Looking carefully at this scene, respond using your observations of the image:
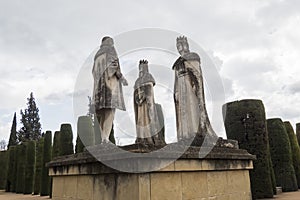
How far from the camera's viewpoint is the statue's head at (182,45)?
6388 millimetres

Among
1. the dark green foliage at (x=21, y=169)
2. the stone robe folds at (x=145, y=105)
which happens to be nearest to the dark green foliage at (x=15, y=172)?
the dark green foliage at (x=21, y=169)

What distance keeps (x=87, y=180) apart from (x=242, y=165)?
9.78ft

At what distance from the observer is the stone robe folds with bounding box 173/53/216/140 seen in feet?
19.1

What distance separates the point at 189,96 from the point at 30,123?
42.9m

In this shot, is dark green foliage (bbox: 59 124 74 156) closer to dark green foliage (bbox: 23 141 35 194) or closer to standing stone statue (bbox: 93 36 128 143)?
dark green foliage (bbox: 23 141 35 194)

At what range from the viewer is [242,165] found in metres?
5.41

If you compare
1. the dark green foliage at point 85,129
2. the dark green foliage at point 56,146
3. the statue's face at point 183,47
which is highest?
the statue's face at point 183,47

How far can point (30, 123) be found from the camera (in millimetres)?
43906

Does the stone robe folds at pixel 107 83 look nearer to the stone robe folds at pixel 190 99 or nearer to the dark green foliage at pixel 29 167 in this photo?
the stone robe folds at pixel 190 99

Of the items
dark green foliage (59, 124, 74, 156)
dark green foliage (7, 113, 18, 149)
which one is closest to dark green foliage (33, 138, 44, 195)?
dark green foliage (59, 124, 74, 156)

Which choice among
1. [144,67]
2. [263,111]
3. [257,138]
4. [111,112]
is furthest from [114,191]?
[263,111]

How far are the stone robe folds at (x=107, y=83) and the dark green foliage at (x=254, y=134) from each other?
6008 millimetres

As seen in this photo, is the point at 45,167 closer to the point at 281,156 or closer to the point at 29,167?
the point at 29,167

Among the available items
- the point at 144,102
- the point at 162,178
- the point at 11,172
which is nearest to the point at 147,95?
the point at 144,102
